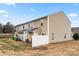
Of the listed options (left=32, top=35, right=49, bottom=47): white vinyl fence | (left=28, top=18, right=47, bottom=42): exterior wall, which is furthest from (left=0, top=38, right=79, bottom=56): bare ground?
(left=28, top=18, right=47, bottom=42): exterior wall

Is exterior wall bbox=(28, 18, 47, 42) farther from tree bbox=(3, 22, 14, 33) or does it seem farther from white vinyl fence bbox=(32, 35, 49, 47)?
tree bbox=(3, 22, 14, 33)

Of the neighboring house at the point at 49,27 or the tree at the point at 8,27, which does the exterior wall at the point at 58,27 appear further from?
the tree at the point at 8,27

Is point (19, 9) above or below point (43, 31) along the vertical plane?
above

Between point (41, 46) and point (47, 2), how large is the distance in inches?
24.3

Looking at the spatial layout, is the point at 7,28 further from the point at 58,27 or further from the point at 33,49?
the point at 58,27

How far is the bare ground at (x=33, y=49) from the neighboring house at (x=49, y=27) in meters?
0.11

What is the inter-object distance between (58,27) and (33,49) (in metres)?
0.46

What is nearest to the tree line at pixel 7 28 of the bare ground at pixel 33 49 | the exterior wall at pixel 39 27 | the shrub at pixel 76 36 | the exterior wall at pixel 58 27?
the bare ground at pixel 33 49

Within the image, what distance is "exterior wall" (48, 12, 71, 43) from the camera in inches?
172

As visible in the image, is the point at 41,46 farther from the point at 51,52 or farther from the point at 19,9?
the point at 19,9

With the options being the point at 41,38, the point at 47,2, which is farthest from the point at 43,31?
the point at 47,2

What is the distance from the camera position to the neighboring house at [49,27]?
4352mm

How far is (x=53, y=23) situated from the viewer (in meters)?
4.38

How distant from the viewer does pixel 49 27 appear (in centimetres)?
436
